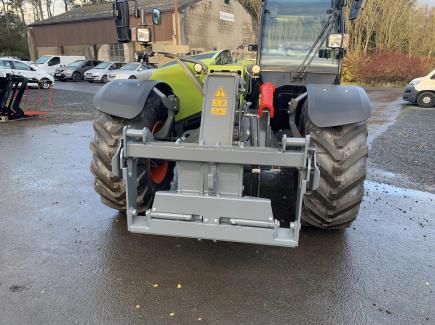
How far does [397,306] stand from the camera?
2.94 meters

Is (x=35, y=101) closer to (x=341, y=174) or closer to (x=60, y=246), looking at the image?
(x=60, y=246)

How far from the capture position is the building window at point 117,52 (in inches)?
1264

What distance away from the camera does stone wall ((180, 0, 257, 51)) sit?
30.0 m

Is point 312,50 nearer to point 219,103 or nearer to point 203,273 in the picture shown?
point 219,103

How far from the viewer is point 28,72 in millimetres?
20234

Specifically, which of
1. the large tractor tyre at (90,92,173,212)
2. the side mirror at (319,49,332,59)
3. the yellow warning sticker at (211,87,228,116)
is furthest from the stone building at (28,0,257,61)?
the yellow warning sticker at (211,87,228,116)

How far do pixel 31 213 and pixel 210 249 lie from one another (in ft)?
7.23

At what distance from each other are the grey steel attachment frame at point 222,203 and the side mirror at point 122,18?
4.58ft

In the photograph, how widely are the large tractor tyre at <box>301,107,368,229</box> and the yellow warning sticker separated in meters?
0.76

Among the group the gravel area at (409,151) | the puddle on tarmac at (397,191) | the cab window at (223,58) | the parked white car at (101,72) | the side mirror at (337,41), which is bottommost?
the parked white car at (101,72)

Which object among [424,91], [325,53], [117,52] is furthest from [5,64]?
[325,53]

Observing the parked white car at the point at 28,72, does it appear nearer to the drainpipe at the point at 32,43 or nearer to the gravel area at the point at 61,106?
the gravel area at the point at 61,106

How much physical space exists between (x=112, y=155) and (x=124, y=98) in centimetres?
53

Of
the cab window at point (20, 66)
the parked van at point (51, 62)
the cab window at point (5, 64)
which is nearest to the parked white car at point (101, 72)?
the parked van at point (51, 62)
